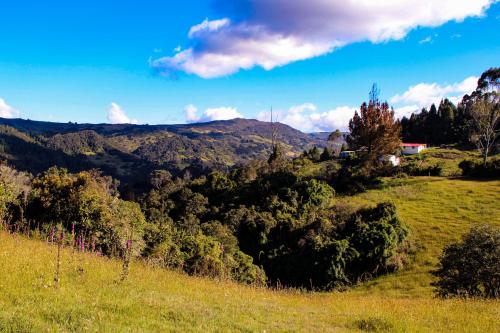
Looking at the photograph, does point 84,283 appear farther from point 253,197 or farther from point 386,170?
point 386,170

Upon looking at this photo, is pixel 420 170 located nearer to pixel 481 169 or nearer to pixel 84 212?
pixel 481 169

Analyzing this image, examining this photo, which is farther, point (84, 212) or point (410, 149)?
point (410, 149)

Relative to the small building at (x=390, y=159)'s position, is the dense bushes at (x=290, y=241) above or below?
below

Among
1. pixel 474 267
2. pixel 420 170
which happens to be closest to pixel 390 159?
pixel 420 170

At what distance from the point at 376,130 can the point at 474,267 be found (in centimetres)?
4533

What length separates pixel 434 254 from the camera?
3083 cm

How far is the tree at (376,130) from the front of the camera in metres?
59.2

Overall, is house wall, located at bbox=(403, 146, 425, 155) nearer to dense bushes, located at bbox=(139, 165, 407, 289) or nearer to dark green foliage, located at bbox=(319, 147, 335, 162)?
dark green foliage, located at bbox=(319, 147, 335, 162)

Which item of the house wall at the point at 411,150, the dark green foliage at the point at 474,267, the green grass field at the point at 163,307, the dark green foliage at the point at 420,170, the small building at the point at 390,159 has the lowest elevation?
the dark green foliage at the point at 474,267

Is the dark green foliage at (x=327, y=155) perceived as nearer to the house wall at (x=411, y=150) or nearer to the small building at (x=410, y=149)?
the small building at (x=410, y=149)

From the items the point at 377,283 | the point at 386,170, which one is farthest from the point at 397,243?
the point at 386,170

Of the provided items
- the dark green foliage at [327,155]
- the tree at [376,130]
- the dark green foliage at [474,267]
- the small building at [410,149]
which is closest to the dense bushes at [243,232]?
the dark green foliage at [474,267]

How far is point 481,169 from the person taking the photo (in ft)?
176

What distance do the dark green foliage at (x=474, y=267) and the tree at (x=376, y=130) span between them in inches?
1642
